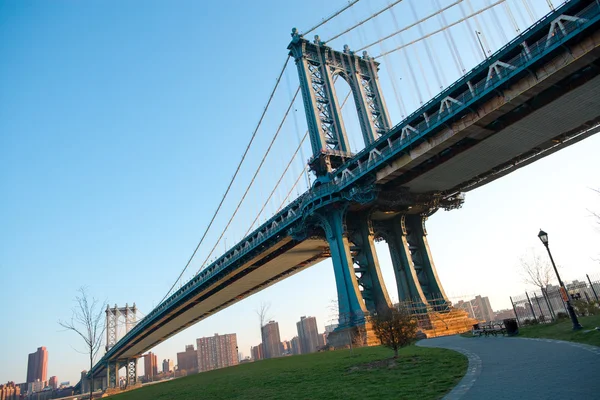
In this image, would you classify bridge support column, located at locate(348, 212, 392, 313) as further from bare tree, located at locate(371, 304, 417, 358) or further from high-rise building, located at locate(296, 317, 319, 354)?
high-rise building, located at locate(296, 317, 319, 354)

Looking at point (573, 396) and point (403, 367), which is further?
point (403, 367)

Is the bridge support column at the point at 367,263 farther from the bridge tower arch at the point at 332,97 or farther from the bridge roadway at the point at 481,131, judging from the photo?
the bridge tower arch at the point at 332,97

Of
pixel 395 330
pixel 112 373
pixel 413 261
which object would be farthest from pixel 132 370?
pixel 395 330

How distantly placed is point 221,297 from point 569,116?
222 feet

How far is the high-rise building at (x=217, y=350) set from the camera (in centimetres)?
18938

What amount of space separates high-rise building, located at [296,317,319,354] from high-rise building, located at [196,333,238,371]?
62021mm

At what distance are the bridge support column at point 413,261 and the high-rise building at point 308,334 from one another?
101 meters

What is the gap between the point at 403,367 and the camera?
1432cm

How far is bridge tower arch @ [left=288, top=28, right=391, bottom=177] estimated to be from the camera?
40.8 m

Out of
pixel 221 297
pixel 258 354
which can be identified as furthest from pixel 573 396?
pixel 258 354

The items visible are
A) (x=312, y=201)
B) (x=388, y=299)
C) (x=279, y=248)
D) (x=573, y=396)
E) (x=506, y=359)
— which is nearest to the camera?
(x=573, y=396)

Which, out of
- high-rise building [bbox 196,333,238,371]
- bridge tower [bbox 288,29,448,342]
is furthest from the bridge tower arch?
high-rise building [bbox 196,333,238,371]

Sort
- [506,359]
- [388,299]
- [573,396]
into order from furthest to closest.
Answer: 1. [388,299]
2. [506,359]
3. [573,396]

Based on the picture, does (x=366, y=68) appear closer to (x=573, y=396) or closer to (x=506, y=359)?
(x=506, y=359)
